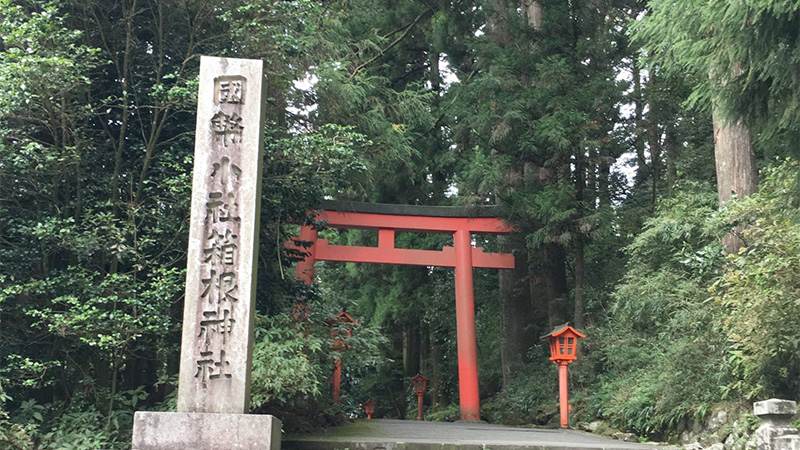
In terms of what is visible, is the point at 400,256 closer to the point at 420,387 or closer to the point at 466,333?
the point at 466,333

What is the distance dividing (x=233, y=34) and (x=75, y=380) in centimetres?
421

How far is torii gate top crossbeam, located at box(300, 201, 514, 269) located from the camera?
43.5 feet

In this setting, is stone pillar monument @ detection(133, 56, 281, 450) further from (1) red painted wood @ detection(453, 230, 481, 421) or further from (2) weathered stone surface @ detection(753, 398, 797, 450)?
(1) red painted wood @ detection(453, 230, 481, 421)

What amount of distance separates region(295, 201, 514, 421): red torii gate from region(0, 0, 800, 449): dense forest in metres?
0.82

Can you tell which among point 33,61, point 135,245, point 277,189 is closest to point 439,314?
point 277,189

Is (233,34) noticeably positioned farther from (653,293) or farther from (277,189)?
(653,293)

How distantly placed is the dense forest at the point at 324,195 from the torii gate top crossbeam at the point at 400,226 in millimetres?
828

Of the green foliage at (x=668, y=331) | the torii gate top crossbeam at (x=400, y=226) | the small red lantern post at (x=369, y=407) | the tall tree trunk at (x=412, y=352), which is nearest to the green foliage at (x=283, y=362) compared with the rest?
the green foliage at (x=668, y=331)

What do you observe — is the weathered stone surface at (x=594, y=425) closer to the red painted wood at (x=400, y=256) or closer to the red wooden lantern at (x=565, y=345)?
the red wooden lantern at (x=565, y=345)

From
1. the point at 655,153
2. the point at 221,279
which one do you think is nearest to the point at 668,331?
the point at 221,279

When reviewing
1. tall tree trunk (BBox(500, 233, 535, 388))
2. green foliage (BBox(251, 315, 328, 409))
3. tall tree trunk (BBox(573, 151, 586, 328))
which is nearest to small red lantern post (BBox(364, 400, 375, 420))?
tall tree trunk (BBox(500, 233, 535, 388))

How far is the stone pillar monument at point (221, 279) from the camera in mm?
5445

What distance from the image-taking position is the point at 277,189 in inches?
336

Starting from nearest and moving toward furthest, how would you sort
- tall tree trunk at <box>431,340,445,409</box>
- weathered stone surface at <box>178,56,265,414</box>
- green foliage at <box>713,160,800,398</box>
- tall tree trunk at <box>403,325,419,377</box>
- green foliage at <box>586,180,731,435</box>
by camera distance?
1. weathered stone surface at <box>178,56,265,414</box>
2. green foliage at <box>713,160,800,398</box>
3. green foliage at <box>586,180,731,435</box>
4. tall tree trunk at <box>431,340,445,409</box>
5. tall tree trunk at <box>403,325,419,377</box>
